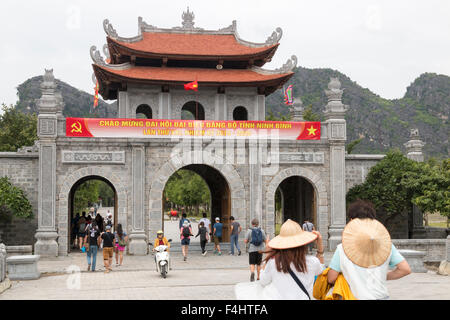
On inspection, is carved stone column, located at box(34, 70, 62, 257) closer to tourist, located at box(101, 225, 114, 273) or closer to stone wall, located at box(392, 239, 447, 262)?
tourist, located at box(101, 225, 114, 273)

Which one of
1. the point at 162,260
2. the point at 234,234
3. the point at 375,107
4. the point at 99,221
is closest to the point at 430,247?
the point at 234,234

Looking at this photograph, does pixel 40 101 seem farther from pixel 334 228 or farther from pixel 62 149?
pixel 334 228

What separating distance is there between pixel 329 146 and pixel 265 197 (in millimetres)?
3574

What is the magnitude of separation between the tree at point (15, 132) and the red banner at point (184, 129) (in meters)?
19.2

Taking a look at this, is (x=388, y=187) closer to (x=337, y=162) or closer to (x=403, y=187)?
(x=403, y=187)

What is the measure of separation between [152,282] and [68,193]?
29.7 ft

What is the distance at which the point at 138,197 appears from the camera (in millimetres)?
21750

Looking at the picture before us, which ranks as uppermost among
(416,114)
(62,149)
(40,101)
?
(416,114)

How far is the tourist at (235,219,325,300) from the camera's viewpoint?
5.24m

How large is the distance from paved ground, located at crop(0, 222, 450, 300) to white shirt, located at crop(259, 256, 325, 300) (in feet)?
19.0

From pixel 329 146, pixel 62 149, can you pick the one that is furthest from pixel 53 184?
pixel 329 146

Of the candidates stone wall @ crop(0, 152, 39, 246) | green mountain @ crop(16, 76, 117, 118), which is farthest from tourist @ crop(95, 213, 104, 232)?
green mountain @ crop(16, 76, 117, 118)
